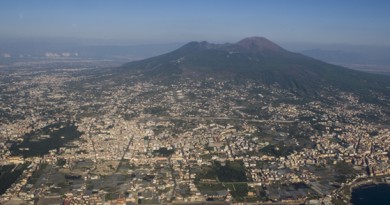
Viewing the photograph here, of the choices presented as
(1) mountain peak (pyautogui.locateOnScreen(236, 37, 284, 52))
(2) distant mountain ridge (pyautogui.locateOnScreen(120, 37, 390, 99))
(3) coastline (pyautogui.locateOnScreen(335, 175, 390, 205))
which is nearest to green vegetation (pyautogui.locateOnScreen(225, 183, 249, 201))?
(3) coastline (pyautogui.locateOnScreen(335, 175, 390, 205))

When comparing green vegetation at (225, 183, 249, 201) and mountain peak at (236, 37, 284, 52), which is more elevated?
mountain peak at (236, 37, 284, 52)

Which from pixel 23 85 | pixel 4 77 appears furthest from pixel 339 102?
pixel 4 77

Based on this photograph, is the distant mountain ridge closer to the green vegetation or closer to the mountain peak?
the mountain peak

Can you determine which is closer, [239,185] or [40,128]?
[239,185]

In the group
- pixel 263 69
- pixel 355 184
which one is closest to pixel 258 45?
pixel 263 69

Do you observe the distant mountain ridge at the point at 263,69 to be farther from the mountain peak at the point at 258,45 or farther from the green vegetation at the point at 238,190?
the green vegetation at the point at 238,190

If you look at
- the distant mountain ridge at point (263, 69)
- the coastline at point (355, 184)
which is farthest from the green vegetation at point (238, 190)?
the distant mountain ridge at point (263, 69)

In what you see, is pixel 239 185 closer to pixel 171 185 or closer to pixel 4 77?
pixel 171 185
